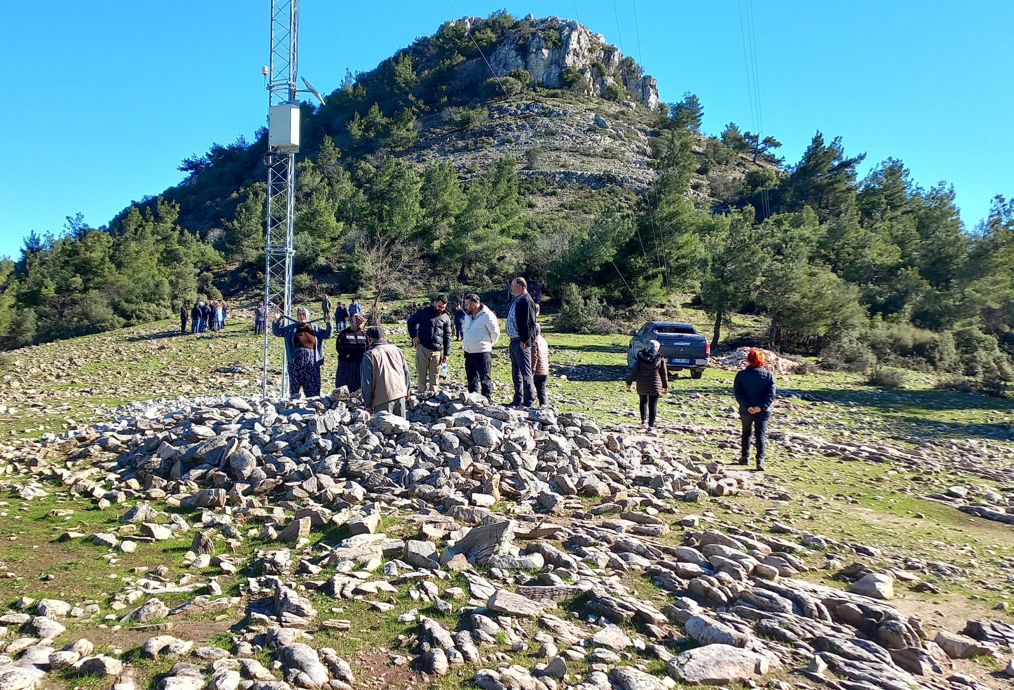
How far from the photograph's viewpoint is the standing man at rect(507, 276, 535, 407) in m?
10.0

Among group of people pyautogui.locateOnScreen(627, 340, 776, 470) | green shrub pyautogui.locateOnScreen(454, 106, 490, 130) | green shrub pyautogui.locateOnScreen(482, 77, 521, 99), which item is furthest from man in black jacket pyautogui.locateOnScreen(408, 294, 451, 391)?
green shrub pyautogui.locateOnScreen(482, 77, 521, 99)

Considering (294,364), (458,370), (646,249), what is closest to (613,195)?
(646,249)

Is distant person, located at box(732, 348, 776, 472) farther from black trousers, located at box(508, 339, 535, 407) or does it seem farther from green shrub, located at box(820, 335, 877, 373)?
green shrub, located at box(820, 335, 877, 373)

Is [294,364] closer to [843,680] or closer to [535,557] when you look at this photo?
[535,557]

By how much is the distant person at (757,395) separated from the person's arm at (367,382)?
4.99m

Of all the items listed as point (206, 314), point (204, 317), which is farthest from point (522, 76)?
point (204, 317)

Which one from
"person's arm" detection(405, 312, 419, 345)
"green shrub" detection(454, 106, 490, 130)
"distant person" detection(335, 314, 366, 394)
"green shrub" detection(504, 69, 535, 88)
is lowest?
"distant person" detection(335, 314, 366, 394)

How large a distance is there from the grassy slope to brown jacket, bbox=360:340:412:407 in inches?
112

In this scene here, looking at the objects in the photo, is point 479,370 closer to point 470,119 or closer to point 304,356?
point 304,356

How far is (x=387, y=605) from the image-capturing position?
173 inches

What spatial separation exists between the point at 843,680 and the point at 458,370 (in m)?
15.8

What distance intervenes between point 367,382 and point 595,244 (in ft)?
96.8

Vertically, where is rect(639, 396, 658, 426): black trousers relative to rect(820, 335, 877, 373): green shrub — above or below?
below

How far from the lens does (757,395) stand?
8.92m
